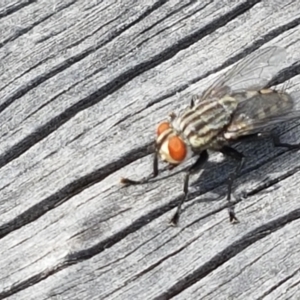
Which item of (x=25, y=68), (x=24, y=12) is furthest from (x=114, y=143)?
(x=24, y=12)

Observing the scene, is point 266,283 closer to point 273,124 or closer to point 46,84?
point 273,124

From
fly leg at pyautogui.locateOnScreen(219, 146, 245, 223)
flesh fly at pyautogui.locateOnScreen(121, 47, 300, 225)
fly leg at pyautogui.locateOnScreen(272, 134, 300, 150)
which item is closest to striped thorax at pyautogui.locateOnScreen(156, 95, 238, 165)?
flesh fly at pyautogui.locateOnScreen(121, 47, 300, 225)

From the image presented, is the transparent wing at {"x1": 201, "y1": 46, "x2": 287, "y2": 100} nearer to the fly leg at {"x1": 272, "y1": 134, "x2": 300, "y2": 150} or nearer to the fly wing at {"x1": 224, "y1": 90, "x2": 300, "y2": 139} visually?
the fly wing at {"x1": 224, "y1": 90, "x2": 300, "y2": 139}

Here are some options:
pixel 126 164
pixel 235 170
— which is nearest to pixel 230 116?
pixel 235 170

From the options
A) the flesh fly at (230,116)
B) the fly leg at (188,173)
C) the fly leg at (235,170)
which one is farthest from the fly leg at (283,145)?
the fly leg at (188,173)

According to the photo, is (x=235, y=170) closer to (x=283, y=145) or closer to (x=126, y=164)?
(x=283, y=145)

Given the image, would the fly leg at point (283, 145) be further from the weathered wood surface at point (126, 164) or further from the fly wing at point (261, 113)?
the fly wing at point (261, 113)
